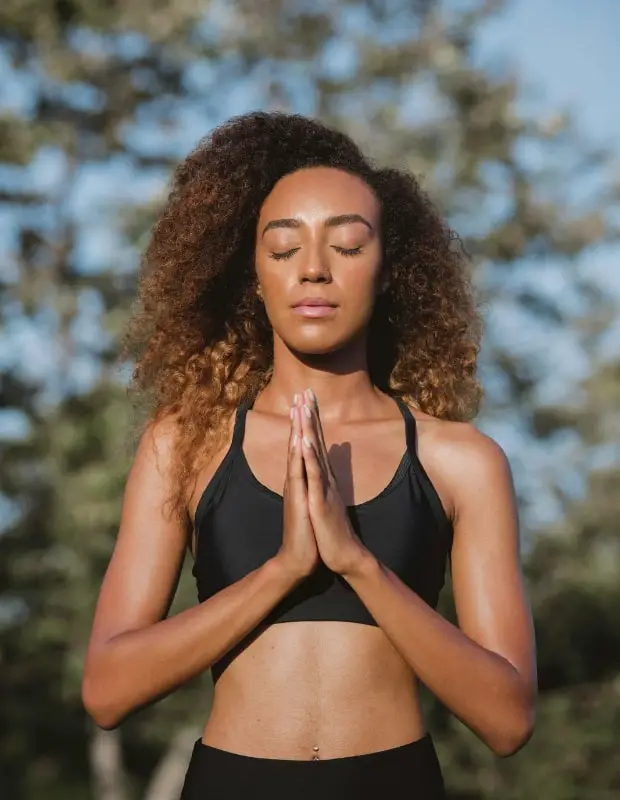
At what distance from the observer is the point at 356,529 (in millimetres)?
2883

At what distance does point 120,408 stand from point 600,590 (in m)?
6.67

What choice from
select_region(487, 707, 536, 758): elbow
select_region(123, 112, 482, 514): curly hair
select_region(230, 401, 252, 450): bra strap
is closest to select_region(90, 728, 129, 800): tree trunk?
select_region(123, 112, 482, 514): curly hair

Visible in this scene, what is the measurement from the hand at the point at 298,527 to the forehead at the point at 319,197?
0.64 meters

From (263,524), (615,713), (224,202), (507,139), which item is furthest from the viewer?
(507,139)

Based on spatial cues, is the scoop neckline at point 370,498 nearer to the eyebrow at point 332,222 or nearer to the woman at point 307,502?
the woman at point 307,502

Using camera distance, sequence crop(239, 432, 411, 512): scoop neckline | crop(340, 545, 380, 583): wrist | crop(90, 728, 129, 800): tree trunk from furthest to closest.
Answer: crop(90, 728, 129, 800): tree trunk → crop(239, 432, 411, 512): scoop neckline → crop(340, 545, 380, 583): wrist

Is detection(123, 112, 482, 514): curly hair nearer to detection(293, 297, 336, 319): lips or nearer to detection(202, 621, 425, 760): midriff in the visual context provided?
detection(293, 297, 336, 319): lips

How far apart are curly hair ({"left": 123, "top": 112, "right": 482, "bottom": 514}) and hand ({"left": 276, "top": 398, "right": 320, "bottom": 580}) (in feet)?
1.94

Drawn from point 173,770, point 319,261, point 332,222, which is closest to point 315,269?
point 319,261

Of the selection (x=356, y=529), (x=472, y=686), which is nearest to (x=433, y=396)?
(x=356, y=529)

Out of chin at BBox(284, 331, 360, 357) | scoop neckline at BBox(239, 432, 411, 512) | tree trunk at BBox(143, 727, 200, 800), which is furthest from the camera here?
tree trunk at BBox(143, 727, 200, 800)

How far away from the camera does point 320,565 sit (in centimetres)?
281

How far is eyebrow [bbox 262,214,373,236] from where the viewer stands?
10.1 feet

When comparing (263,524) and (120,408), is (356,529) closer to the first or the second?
(263,524)
